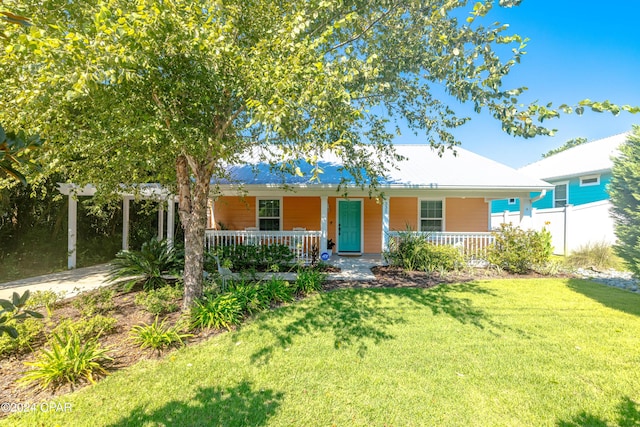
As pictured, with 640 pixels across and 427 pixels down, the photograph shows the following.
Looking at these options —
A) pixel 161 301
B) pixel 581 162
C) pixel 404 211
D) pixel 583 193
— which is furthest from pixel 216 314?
pixel 581 162

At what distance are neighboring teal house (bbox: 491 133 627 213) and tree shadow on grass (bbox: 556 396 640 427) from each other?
11693 millimetres

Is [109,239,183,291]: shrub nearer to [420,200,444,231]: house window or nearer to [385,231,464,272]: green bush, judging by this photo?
[385,231,464,272]: green bush

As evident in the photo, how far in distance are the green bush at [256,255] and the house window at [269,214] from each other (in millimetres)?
2869

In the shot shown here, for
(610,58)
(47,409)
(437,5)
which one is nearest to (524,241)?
(610,58)

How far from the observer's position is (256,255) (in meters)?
8.46

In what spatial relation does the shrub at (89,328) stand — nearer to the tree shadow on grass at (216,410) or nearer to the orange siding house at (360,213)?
the tree shadow on grass at (216,410)

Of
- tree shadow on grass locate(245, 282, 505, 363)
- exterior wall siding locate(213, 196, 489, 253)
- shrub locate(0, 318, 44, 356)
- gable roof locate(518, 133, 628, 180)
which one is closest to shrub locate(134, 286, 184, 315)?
shrub locate(0, 318, 44, 356)

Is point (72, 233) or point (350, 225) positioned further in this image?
point (350, 225)

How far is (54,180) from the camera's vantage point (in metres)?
8.39

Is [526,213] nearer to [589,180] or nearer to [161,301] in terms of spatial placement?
[589,180]

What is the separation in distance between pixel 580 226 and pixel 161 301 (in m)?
13.9

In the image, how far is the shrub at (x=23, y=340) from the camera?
11.7 ft

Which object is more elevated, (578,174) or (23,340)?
(578,174)

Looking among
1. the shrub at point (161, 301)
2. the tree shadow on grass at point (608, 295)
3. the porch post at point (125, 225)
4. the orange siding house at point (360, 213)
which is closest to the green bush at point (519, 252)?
the tree shadow on grass at point (608, 295)
